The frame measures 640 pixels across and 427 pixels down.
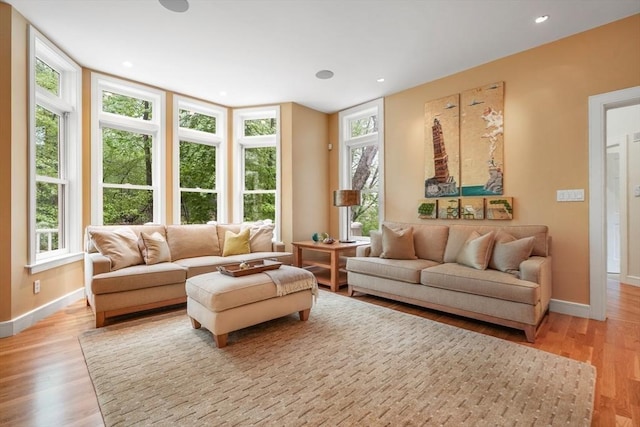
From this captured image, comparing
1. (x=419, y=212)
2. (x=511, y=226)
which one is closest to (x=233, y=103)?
(x=419, y=212)

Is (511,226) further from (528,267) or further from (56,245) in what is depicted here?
(56,245)

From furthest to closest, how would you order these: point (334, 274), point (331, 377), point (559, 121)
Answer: point (334, 274), point (559, 121), point (331, 377)

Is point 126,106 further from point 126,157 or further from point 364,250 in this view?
point 364,250

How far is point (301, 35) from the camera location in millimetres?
3105

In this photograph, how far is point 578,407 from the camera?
64.7 inches

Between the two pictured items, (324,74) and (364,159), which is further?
(364,159)

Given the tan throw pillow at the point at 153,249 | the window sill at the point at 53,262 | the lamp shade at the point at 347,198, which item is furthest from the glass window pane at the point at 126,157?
the lamp shade at the point at 347,198

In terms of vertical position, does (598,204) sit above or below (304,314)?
above

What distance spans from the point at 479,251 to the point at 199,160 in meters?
4.26

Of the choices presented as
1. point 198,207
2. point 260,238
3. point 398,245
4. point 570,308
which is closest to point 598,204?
point 570,308

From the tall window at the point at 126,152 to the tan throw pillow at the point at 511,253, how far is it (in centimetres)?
434

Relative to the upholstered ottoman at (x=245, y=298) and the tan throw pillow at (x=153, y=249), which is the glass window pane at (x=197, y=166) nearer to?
the tan throw pillow at (x=153, y=249)

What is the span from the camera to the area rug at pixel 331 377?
1.60 metres

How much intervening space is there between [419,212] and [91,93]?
180 inches
